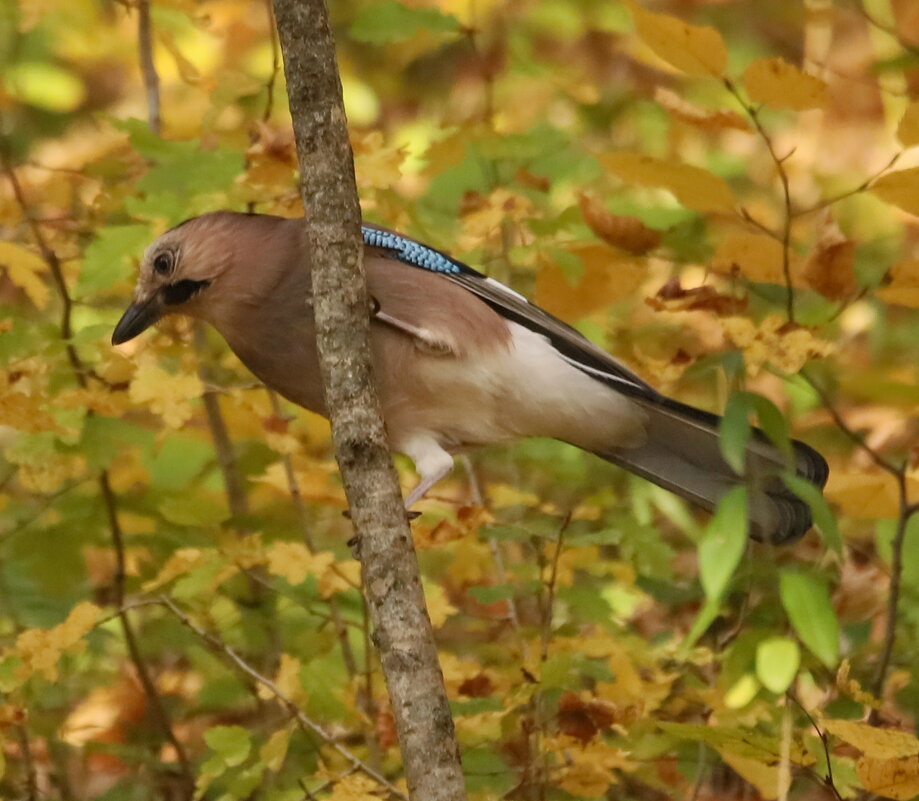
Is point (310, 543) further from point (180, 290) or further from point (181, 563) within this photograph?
point (180, 290)

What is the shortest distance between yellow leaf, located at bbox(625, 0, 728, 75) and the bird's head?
999 millimetres

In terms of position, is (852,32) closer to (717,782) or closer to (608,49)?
(608,49)

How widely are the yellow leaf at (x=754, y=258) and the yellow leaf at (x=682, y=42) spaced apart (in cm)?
33

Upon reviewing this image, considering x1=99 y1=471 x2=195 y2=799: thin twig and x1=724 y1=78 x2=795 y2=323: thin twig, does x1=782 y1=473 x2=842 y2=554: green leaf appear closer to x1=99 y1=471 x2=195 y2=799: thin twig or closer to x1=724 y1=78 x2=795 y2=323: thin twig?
x1=724 y1=78 x2=795 y2=323: thin twig

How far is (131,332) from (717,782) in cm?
172

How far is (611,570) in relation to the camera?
2623 mm

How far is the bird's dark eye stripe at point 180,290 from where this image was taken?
269cm

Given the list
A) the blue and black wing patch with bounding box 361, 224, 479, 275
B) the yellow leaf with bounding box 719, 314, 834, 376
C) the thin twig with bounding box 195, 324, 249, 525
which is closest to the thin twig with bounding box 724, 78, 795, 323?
the yellow leaf with bounding box 719, 314, 834, 376

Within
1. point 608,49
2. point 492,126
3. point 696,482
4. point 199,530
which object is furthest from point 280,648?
point 608,49

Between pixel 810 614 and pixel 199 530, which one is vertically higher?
pixel 810 614

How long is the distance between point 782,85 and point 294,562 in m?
1.12

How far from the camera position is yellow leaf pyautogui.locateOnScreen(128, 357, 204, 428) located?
2291mm

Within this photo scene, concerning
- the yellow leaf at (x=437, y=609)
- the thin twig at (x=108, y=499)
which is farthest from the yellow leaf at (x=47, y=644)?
the yellow leaf at (x=437, y=609)

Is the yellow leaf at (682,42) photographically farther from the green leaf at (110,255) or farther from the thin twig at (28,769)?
the thin twig at (28,769)
